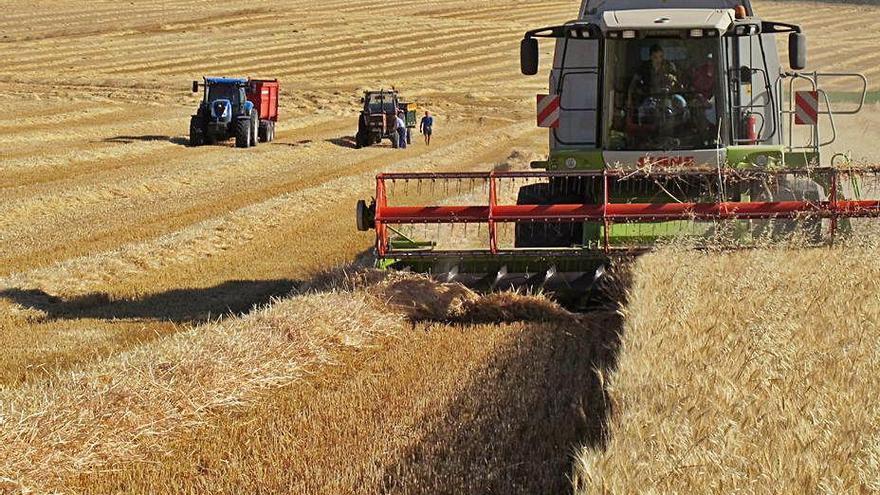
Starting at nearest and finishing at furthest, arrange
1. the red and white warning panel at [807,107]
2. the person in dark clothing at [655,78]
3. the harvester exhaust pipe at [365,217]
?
the harvester exhaust pipe at [365,217] < the person in dark clothing at [655,78] < the red and white warning panel at [807,107]

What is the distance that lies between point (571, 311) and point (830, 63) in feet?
133

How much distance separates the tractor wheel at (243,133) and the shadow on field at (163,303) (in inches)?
648

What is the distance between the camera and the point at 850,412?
4.45m

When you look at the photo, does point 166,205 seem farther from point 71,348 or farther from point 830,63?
point 830,63

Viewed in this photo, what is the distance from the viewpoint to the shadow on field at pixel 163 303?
32.0 feet

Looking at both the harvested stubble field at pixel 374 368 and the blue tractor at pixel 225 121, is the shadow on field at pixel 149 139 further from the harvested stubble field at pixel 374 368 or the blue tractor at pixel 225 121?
the harvested stubble field at pixel 374 368

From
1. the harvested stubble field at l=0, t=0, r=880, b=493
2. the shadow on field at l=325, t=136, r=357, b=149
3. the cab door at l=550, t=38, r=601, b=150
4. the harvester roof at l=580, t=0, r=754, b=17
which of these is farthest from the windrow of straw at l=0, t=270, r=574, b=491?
the shadow on field at l=325, t=136, r=357, b=149

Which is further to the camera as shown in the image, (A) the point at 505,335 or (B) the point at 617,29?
(B) the point at 617,29

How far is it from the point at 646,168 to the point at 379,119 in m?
21.5

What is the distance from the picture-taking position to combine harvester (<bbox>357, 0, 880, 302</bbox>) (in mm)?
9070

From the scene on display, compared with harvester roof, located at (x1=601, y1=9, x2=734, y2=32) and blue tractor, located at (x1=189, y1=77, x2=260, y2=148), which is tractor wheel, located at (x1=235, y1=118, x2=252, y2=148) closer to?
blue tractor, located at (x1=189, y1=77, x2=260, y2=148)

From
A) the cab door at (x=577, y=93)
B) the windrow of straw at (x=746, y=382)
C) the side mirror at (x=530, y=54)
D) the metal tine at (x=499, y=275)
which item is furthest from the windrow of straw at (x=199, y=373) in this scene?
the cab door at (x=577, y=93)

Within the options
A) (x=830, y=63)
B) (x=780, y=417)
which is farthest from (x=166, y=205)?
(x=830, y=63)

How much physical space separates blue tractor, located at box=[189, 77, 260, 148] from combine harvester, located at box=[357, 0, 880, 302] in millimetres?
16440
